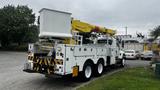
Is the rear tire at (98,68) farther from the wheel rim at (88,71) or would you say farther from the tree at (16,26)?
the tree at (16,26)

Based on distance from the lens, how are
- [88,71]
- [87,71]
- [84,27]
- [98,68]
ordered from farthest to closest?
[98,68] < [84,27] < [88,71] < [87,71]

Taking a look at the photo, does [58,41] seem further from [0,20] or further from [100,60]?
[0,20]

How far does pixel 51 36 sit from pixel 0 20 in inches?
1640

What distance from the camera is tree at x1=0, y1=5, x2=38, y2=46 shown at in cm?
4947

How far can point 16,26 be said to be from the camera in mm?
50156

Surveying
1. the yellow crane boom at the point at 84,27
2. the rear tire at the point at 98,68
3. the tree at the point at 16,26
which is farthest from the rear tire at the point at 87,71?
the tree at the point at 16,26

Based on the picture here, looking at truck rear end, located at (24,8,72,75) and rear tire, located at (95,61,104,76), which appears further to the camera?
rear tire, located at (95,61,104,76)

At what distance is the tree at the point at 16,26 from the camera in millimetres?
49469

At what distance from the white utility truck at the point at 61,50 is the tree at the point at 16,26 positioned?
3689 cm

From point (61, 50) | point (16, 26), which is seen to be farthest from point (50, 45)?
point (16, 26)

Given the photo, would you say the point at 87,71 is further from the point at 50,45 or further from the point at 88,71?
the point at 50,45

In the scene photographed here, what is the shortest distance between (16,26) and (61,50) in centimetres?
4110

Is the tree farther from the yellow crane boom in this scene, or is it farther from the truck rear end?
the truck rear end

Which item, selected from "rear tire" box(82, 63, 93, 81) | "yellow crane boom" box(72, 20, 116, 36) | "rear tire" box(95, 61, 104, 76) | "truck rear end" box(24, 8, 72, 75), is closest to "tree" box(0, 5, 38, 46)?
"yellow crane boom" box(72, 20, 116, 36)
